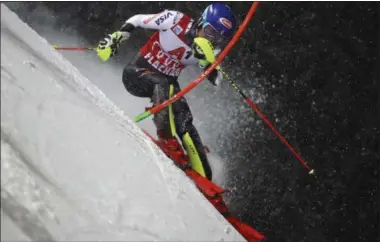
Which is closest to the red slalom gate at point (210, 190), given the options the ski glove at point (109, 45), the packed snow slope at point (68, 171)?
the ski glove at point (109, 45)

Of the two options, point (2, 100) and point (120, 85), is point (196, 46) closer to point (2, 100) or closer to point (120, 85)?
point (2, 100)

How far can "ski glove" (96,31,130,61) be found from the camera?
545 centimetres

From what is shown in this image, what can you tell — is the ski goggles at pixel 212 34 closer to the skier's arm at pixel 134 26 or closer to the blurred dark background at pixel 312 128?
the skier's arm at pixel 134 26

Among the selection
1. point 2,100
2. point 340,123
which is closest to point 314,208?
point 340,123

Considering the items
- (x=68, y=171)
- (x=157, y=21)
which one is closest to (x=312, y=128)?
(x=157, y=21)

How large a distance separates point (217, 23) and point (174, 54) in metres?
0.77

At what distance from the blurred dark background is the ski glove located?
3.67 meters

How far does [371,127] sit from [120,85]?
5.40m

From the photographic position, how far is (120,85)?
9648 millimetres

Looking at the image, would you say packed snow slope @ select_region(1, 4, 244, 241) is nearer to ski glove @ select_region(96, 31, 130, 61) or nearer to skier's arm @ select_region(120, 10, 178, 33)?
ski glove @ select_region(96, 31, 130, 61)

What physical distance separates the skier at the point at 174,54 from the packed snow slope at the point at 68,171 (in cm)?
243

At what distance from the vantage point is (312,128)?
8164mm

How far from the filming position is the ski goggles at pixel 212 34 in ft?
16.9

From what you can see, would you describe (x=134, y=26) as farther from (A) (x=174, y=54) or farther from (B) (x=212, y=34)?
(B) (x=212, y=34)
